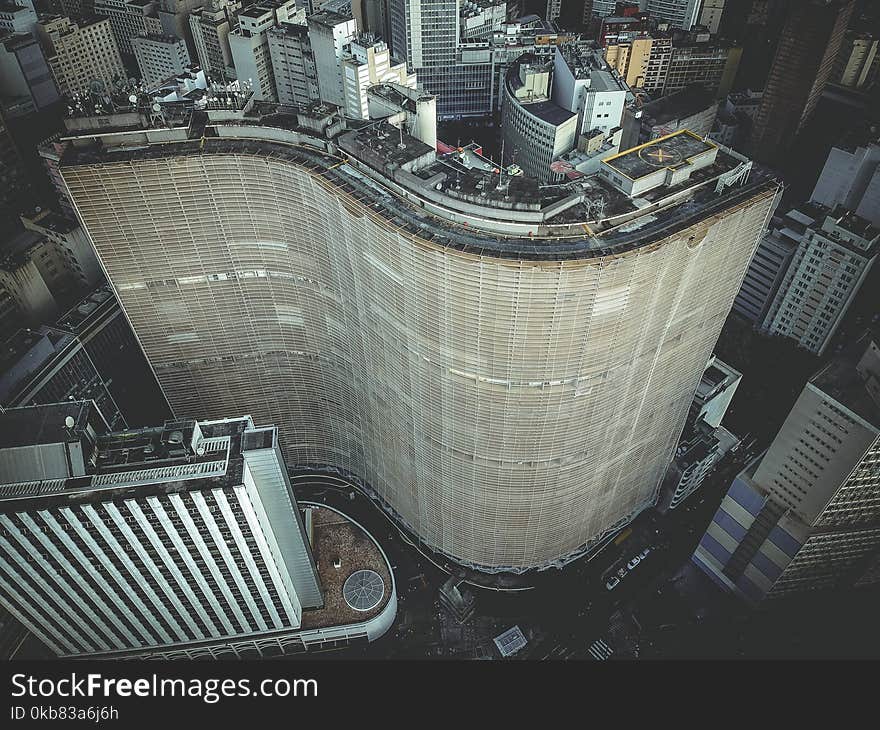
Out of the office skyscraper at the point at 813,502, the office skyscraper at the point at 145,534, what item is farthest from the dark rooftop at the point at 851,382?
the office skyscraper at the point at 145,534

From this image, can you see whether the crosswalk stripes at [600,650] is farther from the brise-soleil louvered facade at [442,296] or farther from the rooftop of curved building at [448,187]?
the rooftop of curved building at [448,187]

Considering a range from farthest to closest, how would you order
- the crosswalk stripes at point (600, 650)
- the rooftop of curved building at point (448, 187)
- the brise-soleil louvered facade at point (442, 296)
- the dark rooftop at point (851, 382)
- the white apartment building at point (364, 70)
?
the white apartment building at point (364, 70) → the crosswalk stripes at point (600, 650) → the dark rooftop at point (851, 382) → the brise-soleil louvered facade at point (442, 296) → the rooftop of curved building at point (448, 187)

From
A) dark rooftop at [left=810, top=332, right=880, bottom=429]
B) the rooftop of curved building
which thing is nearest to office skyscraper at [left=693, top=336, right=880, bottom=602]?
dark rooftop at [left=810, top=332, right=880, bottom=429]

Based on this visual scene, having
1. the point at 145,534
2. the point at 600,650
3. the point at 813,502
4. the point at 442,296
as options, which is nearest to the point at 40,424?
the point at 145,534

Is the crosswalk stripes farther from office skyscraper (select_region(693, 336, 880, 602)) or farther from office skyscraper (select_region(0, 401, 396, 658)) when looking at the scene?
office skyscraper (select_region(0, 401, 396, 658))

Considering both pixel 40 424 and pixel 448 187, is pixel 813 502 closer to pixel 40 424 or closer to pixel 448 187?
pixel 448 187

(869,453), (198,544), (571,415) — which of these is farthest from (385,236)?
(869,453)

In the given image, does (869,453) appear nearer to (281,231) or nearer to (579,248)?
(579,248)
